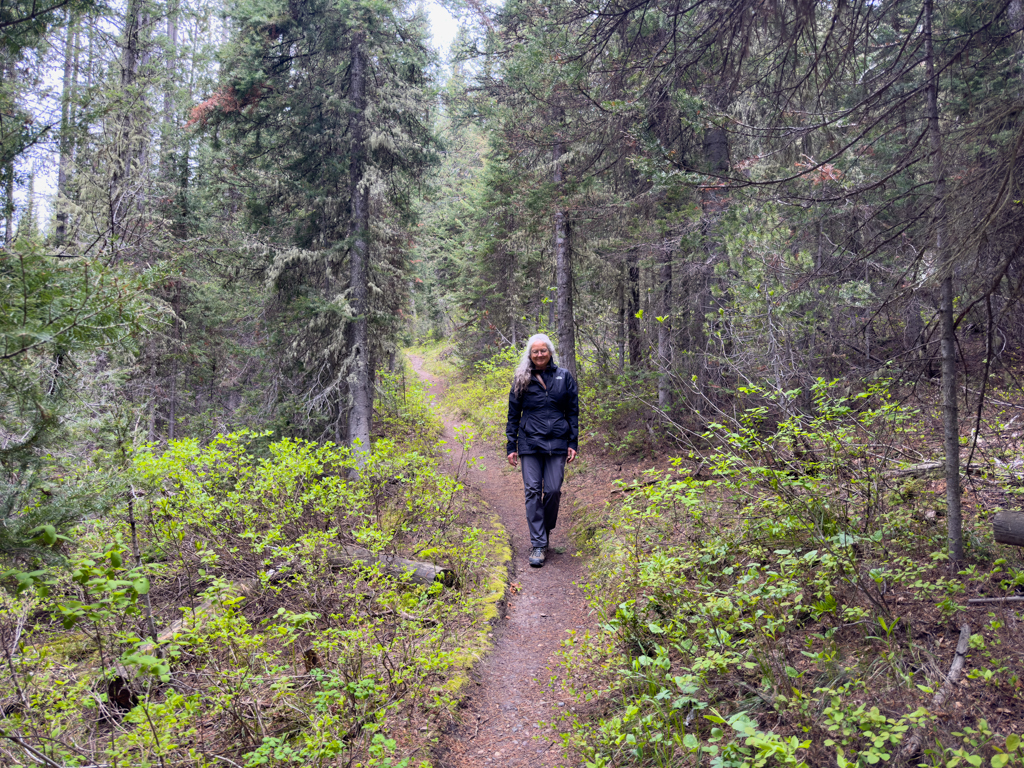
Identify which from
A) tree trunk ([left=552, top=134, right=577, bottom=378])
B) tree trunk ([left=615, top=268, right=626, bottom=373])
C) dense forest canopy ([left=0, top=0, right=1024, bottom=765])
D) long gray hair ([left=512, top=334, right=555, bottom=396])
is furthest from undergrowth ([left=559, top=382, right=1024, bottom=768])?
tree trunk ([left=615, top=268, right=626, bottom=373])

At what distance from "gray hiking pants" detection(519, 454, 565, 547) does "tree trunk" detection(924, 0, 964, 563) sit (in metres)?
3.70

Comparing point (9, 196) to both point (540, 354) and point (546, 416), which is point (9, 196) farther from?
point (546, 416)

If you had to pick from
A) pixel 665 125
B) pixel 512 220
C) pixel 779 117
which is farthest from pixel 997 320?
pixel 512 220

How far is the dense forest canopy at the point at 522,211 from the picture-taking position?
3.67m

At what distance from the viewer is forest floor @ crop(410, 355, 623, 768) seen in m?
3.79

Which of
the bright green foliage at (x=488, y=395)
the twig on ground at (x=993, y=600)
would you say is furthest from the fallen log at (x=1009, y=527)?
the bright green foliage at (x=488, y=395)

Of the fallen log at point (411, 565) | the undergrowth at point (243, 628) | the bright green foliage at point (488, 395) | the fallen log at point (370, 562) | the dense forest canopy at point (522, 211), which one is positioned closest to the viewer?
the undergrowth at point (243, 628)

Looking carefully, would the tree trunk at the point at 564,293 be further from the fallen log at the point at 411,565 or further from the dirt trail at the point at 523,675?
the fallen log at the point at 411,565

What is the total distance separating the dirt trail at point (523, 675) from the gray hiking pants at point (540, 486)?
0.59 metres

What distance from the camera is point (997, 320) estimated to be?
374cm

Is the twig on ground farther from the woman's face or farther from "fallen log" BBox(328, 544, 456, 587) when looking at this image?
the woman's face

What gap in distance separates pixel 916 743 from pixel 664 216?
8263 millimetres

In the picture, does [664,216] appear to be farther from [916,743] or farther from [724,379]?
[916,743]

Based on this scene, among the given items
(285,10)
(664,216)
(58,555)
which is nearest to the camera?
(58,555)
